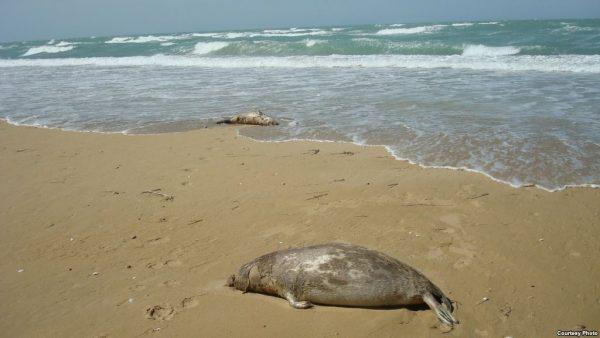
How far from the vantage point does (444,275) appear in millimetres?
3861

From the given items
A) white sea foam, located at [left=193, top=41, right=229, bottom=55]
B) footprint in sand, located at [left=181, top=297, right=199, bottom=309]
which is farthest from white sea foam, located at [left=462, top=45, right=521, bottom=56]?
footprint in sand, located at [left=181, top=297, right=199, bottom=309]

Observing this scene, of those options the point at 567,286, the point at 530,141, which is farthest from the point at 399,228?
the point at 530,141

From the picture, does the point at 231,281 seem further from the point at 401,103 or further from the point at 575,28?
the point at 575,28

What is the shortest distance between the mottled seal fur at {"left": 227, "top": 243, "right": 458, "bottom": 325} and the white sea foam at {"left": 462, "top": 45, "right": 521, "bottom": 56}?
2176 cm

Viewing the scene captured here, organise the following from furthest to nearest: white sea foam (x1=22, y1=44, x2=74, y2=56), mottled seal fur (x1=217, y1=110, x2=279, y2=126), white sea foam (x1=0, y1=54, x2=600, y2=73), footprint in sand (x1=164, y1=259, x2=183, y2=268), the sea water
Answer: white sea foam (x1=22, y1=44, x2=74, y2=56)
white sea foam (x1=0, y1=54, x2=600, y2=73)
mottled seal fur (x1=217, y1=110, x2=279, y2=126)
the sea water
footprint in sand (x1=164, y1=259, x2=183, y2=268)

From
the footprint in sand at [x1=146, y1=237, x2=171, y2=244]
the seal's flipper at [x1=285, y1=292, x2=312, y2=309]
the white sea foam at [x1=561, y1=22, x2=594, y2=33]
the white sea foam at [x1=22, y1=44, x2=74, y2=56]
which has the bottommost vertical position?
the seal's flipper at [x1=285, y1=292, x2=312, y2=309]

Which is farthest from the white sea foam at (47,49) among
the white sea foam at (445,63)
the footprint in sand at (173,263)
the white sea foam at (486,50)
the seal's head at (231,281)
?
the seal's head at (231,281)

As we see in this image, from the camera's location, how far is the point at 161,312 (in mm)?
3541

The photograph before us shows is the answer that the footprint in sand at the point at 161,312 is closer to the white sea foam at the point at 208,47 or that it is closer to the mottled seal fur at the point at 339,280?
the mottled seal fur at the point at 339,280

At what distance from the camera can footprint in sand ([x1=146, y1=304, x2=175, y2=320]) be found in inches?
137

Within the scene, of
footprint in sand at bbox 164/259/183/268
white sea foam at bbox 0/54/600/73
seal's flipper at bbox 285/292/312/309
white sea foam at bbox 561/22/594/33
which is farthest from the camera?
white sea foam at bbox 561/22/594/33

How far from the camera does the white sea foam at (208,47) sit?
33.1 meters

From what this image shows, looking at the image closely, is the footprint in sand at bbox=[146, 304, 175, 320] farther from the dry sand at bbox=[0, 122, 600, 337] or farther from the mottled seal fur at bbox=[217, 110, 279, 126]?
the mottled seal fur at bbox=[217, 110, 279, 126]

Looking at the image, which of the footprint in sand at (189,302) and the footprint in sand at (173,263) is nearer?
the footprint in sand at (189,302)
